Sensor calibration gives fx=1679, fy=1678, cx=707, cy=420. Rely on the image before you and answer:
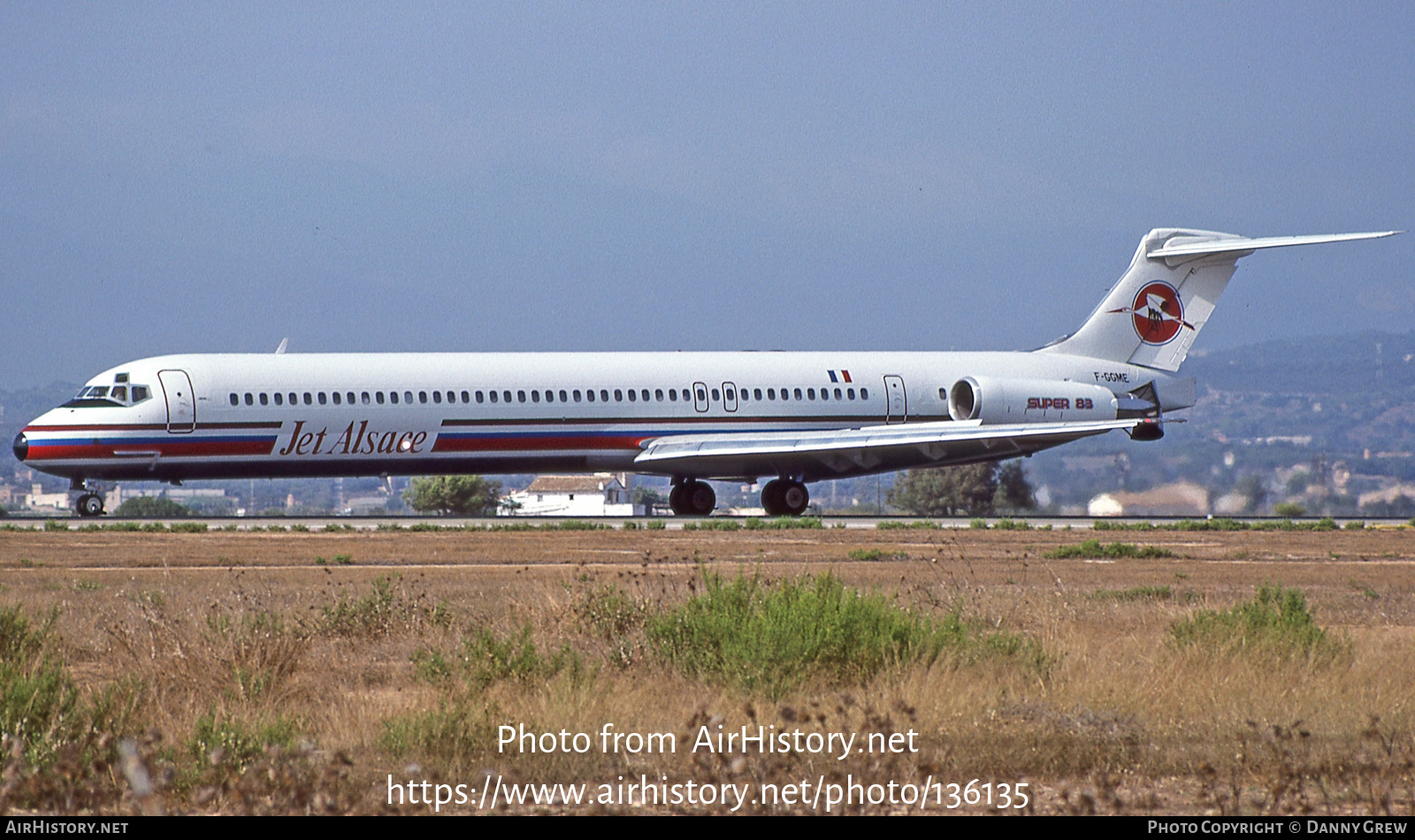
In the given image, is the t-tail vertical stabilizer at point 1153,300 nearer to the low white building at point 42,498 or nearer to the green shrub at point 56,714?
the green shrub at point 56,714

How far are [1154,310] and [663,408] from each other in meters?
14.5

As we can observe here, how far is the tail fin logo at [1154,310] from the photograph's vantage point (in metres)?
44.3

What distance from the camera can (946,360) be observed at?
41938mm

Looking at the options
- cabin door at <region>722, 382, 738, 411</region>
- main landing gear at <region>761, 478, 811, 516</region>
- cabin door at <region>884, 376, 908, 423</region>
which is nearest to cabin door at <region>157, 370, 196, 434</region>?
cabin door at <region>722, 382, 738, 411</region>

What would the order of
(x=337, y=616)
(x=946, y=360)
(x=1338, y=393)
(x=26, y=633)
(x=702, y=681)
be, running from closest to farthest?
(x=702, y=681) → (x=26, y=633) → (x=337, y=616) → (x=946, y=360) → (x=1338, y=393)

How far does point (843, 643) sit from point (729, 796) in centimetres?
399

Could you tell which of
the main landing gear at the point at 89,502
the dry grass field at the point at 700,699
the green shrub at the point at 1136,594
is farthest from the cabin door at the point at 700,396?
the dry grass field at the point at 700,699

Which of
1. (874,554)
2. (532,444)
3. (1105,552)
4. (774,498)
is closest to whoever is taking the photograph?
(874,554)

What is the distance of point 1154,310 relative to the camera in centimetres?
4438

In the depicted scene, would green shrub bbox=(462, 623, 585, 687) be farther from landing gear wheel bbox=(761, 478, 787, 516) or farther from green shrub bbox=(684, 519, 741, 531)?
landing gear wheel bbox=(761, 478, 787, 516)

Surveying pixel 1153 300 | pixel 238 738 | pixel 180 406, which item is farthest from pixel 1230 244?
pixel 238 738

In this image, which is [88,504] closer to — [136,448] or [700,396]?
[136,448]

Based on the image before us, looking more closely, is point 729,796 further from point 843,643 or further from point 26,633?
point 26,633
